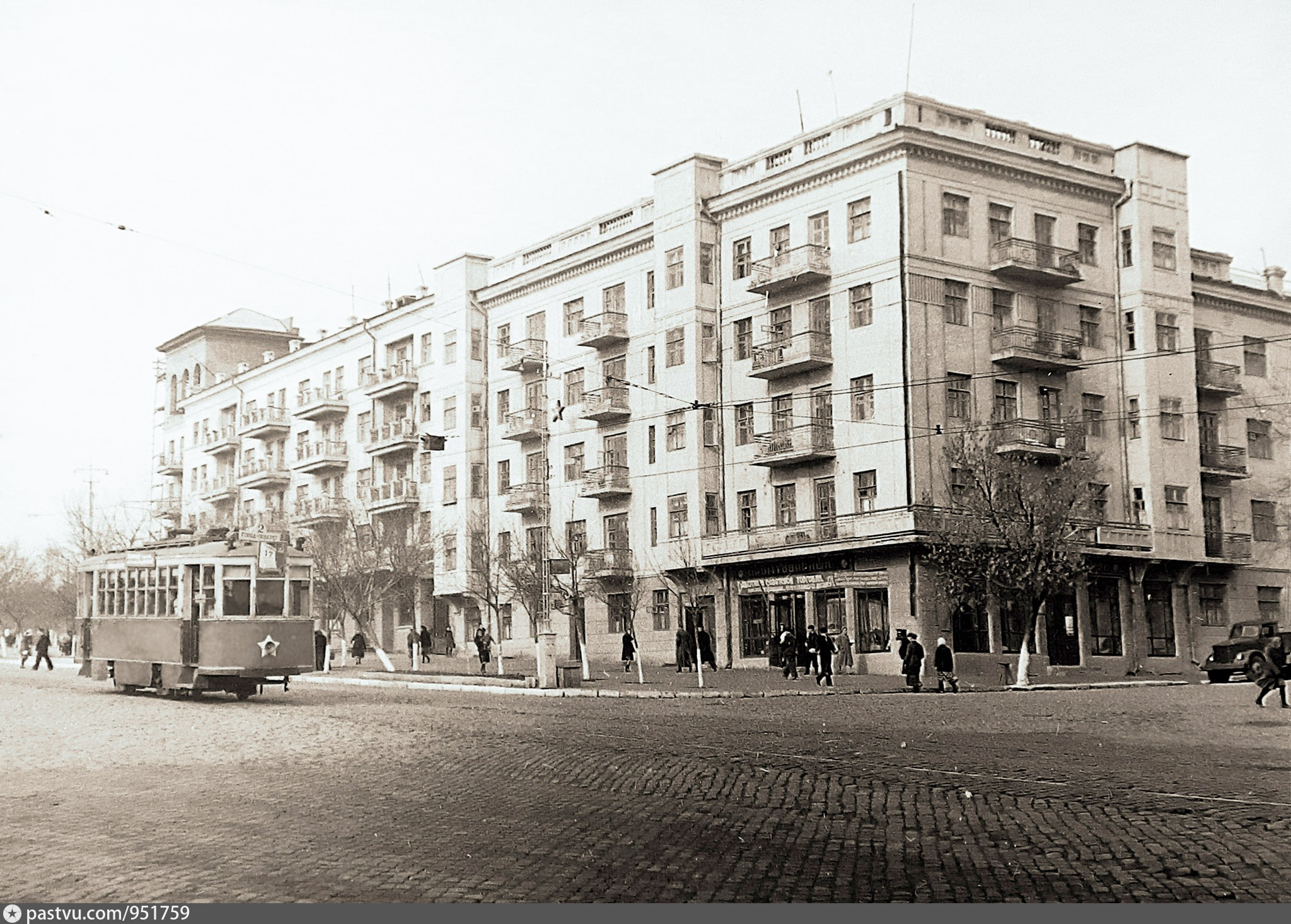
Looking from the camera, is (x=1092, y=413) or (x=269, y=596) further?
(x=1092, y=413)

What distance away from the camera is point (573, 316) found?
5344 cm

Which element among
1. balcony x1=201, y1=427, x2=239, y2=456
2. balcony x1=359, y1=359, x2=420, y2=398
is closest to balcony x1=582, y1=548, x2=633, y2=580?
balcony x1=359, y1=359, x2=420, y2=398

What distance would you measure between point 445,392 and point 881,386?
2424 cm

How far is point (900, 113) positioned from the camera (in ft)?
134

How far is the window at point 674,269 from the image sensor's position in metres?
47.2

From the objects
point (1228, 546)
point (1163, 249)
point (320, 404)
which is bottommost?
point (1228, 546)

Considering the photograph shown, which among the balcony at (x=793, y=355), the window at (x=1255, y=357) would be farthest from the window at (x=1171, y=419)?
the balcony at (x=793, y=355)

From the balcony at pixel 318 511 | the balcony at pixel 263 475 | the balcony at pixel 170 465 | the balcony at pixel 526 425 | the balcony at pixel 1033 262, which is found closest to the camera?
the balcony at pixel 1033 262

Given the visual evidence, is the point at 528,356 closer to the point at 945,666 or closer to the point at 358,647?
the point at 358,647

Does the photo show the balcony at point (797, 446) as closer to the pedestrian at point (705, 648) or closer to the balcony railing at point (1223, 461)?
the pedestrian at point (705, 648)

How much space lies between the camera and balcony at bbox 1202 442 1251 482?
1802 inches

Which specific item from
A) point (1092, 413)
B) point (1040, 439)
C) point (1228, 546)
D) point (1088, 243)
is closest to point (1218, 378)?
point (1092, 413)

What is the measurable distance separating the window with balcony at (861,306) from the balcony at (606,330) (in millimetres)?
10453

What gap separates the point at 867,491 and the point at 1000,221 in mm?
9836
